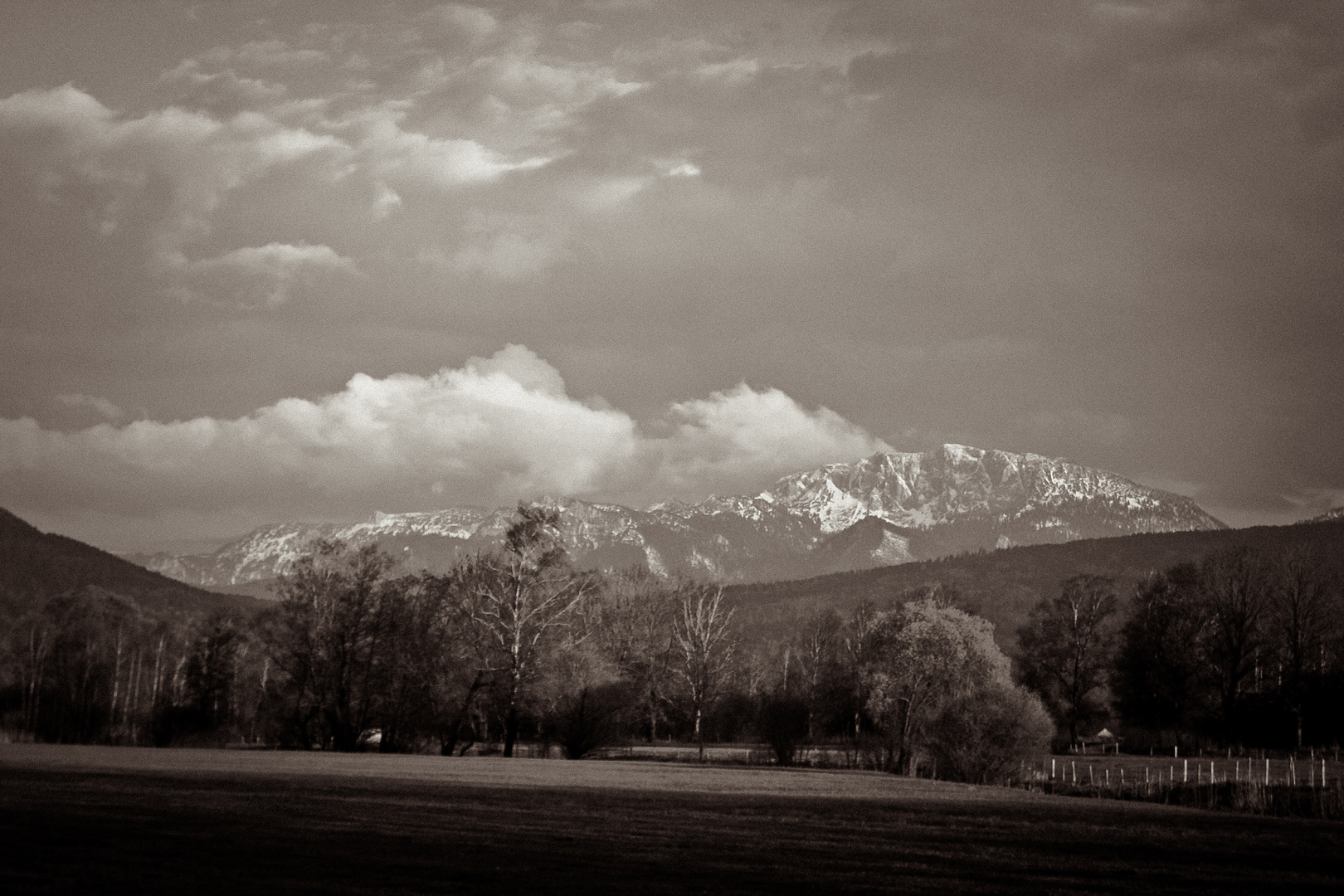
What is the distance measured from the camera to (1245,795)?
5047 cm

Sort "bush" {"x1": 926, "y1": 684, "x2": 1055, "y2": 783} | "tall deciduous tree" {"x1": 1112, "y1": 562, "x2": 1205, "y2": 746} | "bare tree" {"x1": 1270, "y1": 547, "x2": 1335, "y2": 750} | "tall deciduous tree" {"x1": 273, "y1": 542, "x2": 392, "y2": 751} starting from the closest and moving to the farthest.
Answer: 1. "bush" {"x1": 926, "y1": 684, "x2": 1055, "y2": 783}
2. "tall deciduous tree" {"x1": 273, "y1": 542, "x2": 392, "y2": 751}
3. "bare tree" {"x1": 1270, "y1": 547, "x2": 1335, "y2": 750}
4. "tall deciduous tree" {"x1": 1112, "y1": 562, "x2": 1205, "y2": 746}

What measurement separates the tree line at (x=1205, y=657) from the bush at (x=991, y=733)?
37.4m

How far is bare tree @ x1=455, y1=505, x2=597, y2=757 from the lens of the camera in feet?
258

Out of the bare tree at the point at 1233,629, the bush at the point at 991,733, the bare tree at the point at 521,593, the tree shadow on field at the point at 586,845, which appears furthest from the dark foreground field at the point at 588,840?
the bare tree at the point at 1233,629

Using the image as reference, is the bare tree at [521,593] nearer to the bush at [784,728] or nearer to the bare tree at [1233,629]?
the bush at [784,728]

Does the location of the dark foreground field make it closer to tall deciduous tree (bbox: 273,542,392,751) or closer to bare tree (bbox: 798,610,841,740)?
tall deciduous tree (bbox: 273,542,392,751)

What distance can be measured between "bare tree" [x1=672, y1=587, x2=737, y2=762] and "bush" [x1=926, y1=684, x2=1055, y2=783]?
128ft

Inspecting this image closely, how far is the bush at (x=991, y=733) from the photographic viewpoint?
199ft

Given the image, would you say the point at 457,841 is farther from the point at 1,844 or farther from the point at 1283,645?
the point at 1283,645

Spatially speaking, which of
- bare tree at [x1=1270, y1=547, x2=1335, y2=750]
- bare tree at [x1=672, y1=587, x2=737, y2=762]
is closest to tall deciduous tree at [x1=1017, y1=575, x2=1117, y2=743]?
bare tree at [x1=1270, y1=547, x2=1335, y2=750]

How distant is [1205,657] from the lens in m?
95.4

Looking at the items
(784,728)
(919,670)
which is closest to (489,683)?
(784,728)

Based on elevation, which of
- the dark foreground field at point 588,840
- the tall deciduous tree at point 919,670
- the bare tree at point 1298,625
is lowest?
the dark foreground field at point 588,840

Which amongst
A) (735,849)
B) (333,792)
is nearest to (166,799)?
(333,792)
